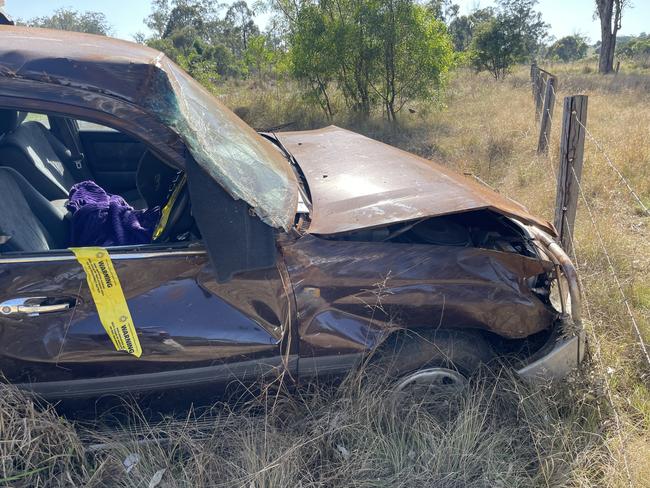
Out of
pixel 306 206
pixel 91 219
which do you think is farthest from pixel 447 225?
pixel 91 219

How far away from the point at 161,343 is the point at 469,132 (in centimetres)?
770

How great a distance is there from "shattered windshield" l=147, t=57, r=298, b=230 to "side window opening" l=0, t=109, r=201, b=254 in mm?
273

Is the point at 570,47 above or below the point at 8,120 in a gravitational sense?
above

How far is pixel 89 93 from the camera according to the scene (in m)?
1.71

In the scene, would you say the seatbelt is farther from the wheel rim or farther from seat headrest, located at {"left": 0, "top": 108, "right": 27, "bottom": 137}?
the wheel rim

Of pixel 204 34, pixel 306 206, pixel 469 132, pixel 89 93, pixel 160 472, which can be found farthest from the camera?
pixel 204 34

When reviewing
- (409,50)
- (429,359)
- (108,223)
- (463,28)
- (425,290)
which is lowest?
(429,359)

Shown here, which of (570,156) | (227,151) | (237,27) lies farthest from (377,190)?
(237,27)

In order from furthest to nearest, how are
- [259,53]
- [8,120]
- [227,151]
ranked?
1. [259,53]
2. [8,120]
3. [227,151]

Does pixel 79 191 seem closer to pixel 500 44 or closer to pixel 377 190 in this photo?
pixel 377 190

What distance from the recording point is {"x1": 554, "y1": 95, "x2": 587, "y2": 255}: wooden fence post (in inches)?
128

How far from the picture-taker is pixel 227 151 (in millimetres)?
2074

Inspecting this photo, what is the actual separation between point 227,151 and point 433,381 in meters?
1.37

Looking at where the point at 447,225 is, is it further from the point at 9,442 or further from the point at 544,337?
the point at 9,442
